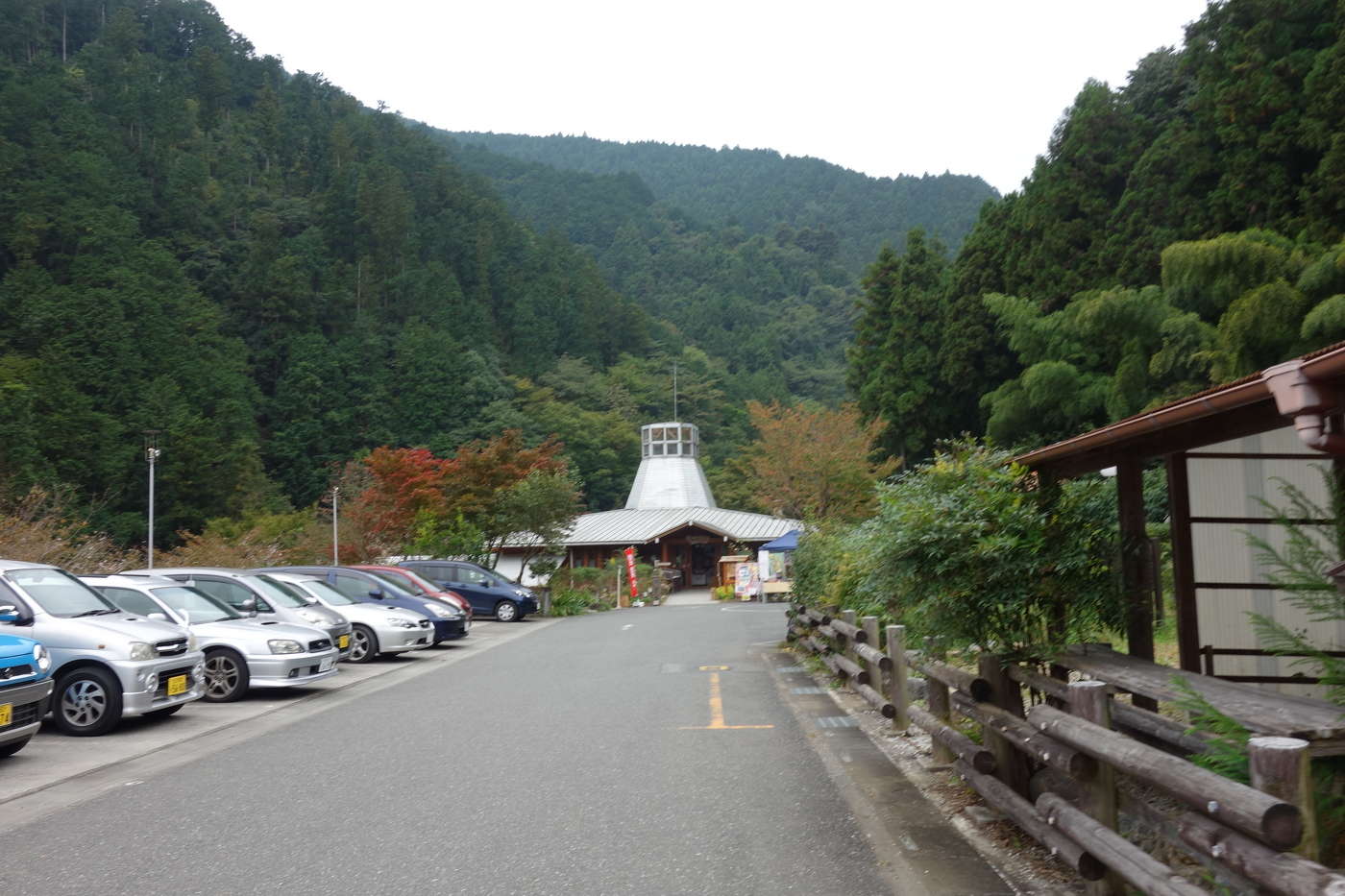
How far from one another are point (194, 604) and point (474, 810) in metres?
7.87

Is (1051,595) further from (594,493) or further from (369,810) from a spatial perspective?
(594,493)

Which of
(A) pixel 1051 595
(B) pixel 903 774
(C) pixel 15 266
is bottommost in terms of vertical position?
(B) pixel 903 774

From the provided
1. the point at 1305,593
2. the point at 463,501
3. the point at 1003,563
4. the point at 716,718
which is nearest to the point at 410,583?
the point at 463,501

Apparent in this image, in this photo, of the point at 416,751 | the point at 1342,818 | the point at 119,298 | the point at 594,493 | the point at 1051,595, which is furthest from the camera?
the point at 594,493

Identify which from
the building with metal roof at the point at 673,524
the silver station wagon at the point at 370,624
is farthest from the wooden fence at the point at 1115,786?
the building with metal roof at the point at 673,524

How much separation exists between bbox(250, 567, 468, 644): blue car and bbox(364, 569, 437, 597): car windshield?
20 centimetres

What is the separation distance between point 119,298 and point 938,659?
191 feet

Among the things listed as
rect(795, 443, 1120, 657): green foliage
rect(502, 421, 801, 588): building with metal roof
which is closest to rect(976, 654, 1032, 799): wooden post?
rect(795, 443, 1120, 657): green foliage

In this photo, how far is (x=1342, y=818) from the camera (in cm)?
406

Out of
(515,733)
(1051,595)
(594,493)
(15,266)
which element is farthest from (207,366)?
(1051,595)

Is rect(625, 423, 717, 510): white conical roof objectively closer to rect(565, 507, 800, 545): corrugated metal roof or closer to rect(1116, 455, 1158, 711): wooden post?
rect(565, 507, 800, 545): corrugated metal roof

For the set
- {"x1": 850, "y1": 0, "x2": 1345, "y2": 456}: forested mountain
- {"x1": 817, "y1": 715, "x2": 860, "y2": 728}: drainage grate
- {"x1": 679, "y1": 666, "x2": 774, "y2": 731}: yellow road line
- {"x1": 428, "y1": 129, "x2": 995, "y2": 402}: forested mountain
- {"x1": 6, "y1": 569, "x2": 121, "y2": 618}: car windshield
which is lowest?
{"x1": 817, "y1": 715, "x2": 860, "y2": 728}: drainage grate

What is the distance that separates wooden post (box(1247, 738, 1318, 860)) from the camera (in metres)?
3.52

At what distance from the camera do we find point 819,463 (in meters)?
37.4
